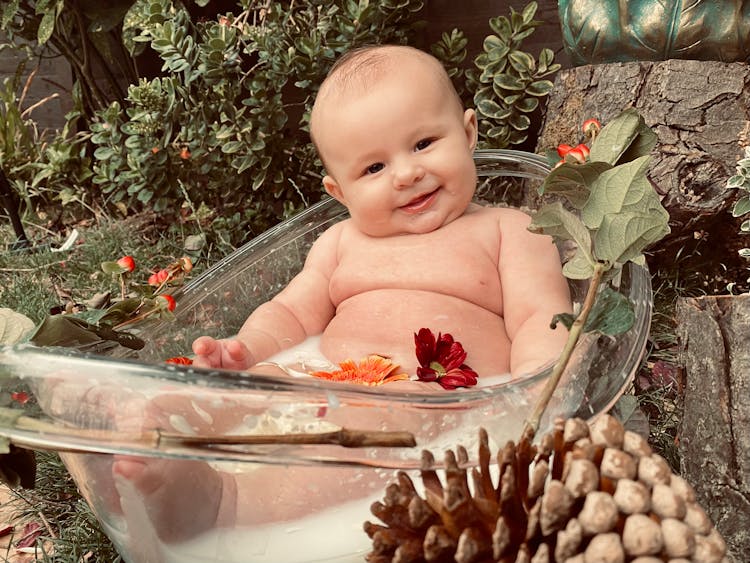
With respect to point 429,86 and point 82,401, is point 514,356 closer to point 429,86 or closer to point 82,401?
point 429,86

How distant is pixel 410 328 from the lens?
48.8 inches

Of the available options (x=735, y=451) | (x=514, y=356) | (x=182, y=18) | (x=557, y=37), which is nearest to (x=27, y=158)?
(x=182, y=18)

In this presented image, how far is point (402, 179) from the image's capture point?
1274 millimetres

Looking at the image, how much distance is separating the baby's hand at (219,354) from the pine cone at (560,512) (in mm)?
472

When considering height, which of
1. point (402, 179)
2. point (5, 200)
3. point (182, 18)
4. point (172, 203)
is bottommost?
point (172, 203)

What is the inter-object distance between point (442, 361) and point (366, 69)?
1.76 feet

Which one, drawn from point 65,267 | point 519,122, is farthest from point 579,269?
point 65,267

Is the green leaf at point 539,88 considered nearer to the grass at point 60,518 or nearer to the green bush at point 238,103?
the green bush at point 238,103

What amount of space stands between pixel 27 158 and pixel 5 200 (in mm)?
767

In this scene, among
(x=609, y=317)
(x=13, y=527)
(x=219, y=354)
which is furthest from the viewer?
(x=13, y=527)

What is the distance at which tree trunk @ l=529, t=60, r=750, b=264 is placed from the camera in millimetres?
1569

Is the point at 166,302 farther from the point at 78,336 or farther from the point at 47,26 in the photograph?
the point at 47,26

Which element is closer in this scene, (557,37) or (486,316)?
(486,316)

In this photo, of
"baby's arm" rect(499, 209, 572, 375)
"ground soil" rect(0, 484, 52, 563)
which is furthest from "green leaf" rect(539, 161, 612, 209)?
"ground soil" rect(0, 484, 52, 563)
